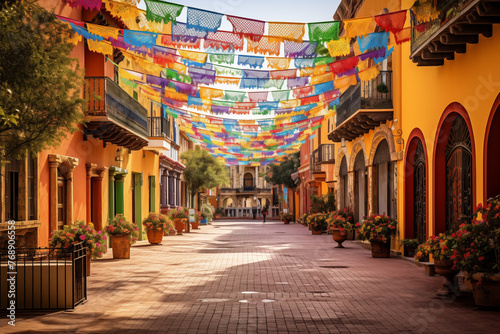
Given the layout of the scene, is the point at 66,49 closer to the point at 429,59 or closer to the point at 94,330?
the point at 94,330

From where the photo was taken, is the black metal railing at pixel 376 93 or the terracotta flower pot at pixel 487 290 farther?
the black metal railing at pixel 376 93

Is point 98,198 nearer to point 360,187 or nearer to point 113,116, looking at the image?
point 113,116

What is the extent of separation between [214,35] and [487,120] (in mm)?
5248

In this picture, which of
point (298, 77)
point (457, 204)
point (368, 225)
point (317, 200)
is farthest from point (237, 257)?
point (317, 200)

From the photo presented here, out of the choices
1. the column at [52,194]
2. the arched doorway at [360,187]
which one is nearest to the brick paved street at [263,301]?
the column at [52,194]

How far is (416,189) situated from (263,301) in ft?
28.8

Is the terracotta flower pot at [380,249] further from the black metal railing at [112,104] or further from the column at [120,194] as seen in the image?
the column at [120,194]

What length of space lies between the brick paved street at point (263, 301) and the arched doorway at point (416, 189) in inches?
50.8

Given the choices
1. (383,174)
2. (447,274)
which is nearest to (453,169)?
(447,274)

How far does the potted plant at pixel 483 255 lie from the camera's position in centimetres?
902

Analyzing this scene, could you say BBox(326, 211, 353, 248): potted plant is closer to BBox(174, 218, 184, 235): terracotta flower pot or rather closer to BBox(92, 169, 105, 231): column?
BBox(92, 169, 105, 231): column

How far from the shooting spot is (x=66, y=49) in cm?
858

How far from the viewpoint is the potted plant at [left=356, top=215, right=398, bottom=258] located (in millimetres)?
17953

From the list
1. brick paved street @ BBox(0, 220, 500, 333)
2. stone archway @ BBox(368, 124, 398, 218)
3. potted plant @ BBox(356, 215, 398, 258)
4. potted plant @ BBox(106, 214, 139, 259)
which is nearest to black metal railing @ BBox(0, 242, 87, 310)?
brick paved street @ BBox(0, 220, 500, 333)
